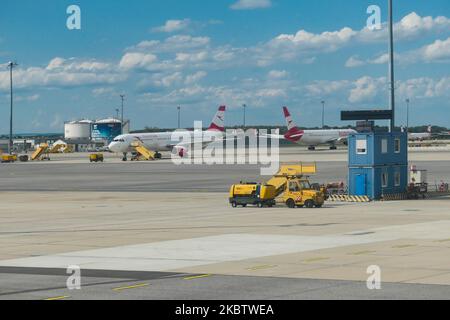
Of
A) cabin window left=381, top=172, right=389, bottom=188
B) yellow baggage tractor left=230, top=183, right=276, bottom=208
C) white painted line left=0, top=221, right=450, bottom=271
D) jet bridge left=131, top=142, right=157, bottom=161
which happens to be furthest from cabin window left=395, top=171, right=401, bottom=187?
jet bridge left=131, top=142, right=157, bottom=161

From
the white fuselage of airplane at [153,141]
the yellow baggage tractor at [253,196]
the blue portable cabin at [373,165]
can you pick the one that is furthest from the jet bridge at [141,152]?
the yellow baggage tractor at [253,196]

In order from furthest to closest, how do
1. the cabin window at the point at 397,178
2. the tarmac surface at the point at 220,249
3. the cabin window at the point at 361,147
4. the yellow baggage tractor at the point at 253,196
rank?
1. the cabin window at the point at 397,178
2. the cabin window at the point at 361,147
3. the yellow baggage tractor at the point at 253,196
4. the tarmac surface at the point at 220,249

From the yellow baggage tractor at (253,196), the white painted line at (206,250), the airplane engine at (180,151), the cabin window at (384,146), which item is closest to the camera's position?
the white painted line at (206,250)

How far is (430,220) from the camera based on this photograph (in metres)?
39.6

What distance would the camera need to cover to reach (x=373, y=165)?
175 feet

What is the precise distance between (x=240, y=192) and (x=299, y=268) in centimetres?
2542

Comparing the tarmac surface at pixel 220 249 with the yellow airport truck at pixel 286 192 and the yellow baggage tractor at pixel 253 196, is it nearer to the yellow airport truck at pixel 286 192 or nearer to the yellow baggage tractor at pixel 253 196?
the yellow baggage tractor at pixel 253 196

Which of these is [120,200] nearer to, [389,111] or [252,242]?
[389,111]

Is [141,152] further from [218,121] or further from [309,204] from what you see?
[309,204]

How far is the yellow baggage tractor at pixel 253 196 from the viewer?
49.6 meters

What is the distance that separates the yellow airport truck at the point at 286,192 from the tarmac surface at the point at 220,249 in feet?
3.84

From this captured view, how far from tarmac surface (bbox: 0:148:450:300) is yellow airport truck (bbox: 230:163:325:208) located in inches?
46.0
